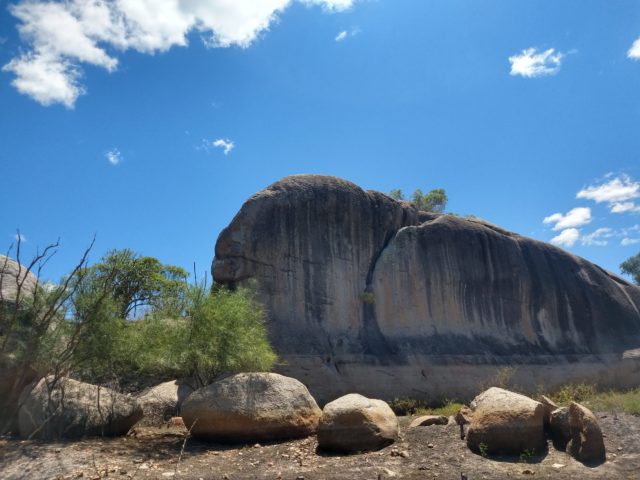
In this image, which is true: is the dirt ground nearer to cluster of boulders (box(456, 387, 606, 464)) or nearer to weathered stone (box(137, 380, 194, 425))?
cluster of boulders (box(456, 387, 606, 464))

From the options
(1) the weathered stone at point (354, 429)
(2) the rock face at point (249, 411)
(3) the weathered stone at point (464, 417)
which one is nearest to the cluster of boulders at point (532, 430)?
(3) the weathered stone at point (464, 417)

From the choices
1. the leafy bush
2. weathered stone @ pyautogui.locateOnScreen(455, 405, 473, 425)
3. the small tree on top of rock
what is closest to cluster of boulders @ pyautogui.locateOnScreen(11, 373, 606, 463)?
weathered stone @ pyautogui.locateOnScreen(455, 405, 473, 425)

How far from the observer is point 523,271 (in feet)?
79.9

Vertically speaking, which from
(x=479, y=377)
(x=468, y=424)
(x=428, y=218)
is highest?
(x=428, y=218)

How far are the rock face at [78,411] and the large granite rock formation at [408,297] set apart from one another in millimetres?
6413

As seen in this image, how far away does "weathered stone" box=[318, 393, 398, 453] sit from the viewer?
1048cm

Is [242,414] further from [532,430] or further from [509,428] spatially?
[532,430]

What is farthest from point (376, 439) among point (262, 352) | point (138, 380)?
point (138, 380)

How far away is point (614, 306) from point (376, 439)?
63.1ft

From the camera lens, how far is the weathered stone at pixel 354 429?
1048 cm

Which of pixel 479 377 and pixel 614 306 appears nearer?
pixel 479 377

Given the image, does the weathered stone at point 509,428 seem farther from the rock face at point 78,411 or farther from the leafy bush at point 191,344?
the rock face at point 78,411

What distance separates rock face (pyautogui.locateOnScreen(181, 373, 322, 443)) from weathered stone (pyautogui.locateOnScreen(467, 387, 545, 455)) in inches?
141

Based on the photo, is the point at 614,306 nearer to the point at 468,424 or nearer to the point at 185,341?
the point at 468,424
